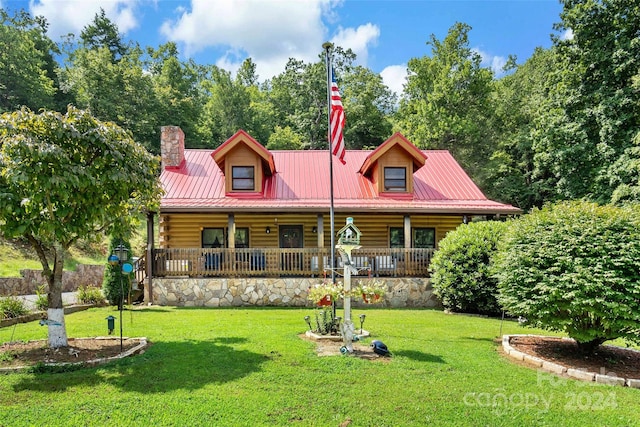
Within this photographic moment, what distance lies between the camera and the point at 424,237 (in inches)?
691

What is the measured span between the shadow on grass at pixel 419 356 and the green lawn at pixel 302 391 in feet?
0.06

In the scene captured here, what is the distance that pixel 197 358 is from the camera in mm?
6699

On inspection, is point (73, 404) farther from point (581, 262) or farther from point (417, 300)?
point (417, 300)

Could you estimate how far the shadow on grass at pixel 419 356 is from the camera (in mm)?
6766

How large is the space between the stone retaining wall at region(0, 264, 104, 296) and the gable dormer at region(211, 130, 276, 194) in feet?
26.0

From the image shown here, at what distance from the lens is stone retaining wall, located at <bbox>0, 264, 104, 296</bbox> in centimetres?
1479

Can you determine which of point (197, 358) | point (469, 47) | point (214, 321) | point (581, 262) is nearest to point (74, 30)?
point (469, 47)

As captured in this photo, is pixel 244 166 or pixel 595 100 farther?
pixel 595 100

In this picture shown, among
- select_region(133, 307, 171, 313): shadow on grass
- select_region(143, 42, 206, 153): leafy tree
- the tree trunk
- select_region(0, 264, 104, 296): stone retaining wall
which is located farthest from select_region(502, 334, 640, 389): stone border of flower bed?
select_region(143, 42, 206, 153): leafy tree

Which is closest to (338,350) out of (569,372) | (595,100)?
(569,372)

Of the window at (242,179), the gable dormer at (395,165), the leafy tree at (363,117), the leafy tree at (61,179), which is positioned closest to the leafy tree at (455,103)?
the leafy tree at (363,117)

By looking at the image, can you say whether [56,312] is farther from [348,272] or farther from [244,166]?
[244,166]

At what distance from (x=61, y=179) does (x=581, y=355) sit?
31.9 ft

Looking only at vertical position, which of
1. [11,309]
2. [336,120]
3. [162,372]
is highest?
[336,120]
